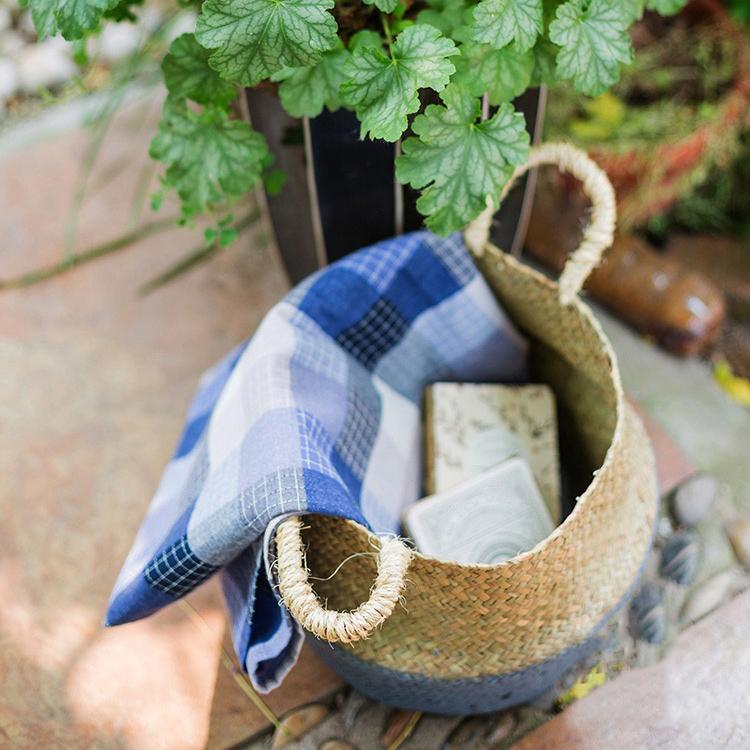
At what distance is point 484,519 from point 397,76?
59 centimetres

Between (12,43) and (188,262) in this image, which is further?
(12,43)

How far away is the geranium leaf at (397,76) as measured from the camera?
0.83 m

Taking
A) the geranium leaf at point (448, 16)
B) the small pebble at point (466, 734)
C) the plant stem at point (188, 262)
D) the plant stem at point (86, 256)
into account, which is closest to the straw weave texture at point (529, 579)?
the small pebble at point (466, 734)

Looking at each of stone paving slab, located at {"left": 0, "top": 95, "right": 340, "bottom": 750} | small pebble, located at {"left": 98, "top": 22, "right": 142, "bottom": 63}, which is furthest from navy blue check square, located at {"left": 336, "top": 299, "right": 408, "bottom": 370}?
small pebble, located at {"left": 98, "top": 22, "right": 142, "bottom": 63}

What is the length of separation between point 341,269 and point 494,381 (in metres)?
0.36

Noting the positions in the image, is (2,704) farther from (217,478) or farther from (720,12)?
(720,12)

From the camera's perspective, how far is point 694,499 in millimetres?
1328

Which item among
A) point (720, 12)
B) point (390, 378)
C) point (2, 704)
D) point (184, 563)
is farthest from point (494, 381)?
point (720, 12)

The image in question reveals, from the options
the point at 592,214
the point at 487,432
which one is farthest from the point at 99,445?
the point at 592,214

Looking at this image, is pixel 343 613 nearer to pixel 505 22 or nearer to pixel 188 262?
pixel 505 22

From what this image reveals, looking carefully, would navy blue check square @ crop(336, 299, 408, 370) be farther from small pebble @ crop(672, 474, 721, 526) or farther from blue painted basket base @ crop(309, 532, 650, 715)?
small pebble @ crop(672, 474, 721, 526)

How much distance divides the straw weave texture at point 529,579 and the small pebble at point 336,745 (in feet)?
0.82

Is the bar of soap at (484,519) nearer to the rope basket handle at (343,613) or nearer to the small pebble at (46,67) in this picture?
the rope basket handle at (343,613)

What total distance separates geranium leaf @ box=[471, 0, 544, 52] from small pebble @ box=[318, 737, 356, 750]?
3.06ft
